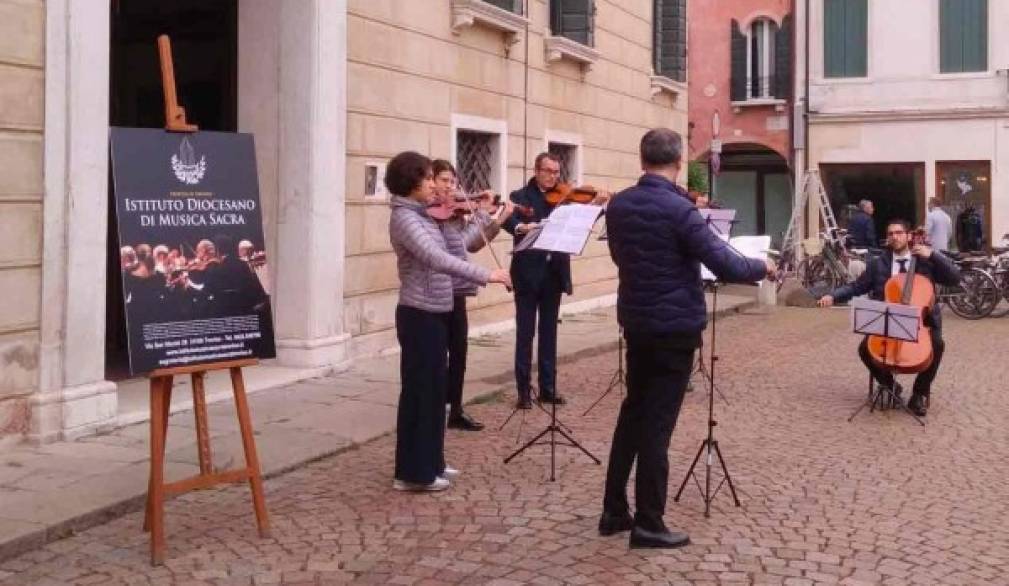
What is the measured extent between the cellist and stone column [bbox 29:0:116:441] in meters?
4.86

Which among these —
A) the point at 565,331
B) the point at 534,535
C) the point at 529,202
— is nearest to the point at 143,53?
the point at 529,202

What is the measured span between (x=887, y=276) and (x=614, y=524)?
4465mm

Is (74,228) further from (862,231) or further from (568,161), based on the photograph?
(862,231)

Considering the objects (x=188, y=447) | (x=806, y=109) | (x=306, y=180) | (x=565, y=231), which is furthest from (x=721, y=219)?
(x=806, y=109)

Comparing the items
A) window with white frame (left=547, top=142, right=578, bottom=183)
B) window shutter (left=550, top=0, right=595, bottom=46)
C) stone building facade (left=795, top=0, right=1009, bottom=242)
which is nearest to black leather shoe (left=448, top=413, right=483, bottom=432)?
window with white frame (left=547, top=142, right=578, bottom=183)

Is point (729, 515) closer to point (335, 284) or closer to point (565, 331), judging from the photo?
point (335, 284)

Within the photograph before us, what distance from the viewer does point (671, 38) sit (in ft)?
57.6

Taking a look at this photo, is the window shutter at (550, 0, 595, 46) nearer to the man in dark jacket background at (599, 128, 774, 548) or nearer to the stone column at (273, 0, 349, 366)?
the stone column at (273, 0, 349, 366)

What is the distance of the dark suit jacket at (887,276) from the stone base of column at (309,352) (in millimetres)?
3932

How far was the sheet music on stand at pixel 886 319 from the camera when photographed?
815 cm

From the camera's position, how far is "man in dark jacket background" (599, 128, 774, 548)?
501cm

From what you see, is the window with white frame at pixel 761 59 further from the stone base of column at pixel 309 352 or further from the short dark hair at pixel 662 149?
the short dark hair at pixel 662 149

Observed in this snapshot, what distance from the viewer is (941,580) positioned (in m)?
4.71

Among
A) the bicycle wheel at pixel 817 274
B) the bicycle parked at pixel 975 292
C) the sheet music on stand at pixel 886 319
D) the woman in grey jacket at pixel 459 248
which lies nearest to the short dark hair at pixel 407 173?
the woman in grey jacket at pixel 459 248
